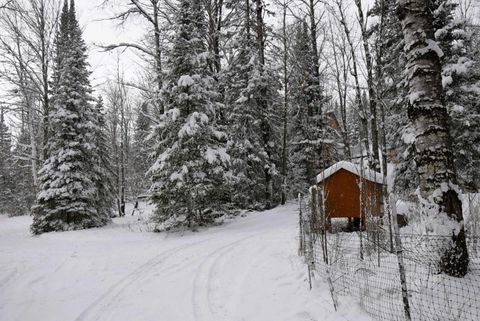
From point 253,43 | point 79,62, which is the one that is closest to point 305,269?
point 79,62

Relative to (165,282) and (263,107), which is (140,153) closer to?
(263,107)

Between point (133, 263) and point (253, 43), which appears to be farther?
point (253, 43)

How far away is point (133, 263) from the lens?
7.45m

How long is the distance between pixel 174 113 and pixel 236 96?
23.1ft

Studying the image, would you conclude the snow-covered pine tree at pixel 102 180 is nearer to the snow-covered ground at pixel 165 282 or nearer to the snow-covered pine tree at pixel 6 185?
the snow-covered ground at pixel 165 282

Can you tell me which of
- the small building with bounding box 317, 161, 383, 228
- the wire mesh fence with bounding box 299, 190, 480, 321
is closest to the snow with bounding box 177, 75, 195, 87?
the small building with bounding box 317, 161, 383, 228

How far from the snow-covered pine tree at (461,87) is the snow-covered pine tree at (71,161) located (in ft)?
45.0

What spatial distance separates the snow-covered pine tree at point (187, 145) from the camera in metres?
11.4

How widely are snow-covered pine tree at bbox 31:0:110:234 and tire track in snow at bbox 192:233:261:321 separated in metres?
7.36

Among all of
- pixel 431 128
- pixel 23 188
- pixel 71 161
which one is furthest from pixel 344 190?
pixel 23 188

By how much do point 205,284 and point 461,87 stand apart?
11257 mm

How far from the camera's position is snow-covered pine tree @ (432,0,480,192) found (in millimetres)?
11656

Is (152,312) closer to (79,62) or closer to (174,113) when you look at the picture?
(174,113)

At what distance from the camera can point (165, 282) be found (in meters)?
6.10
